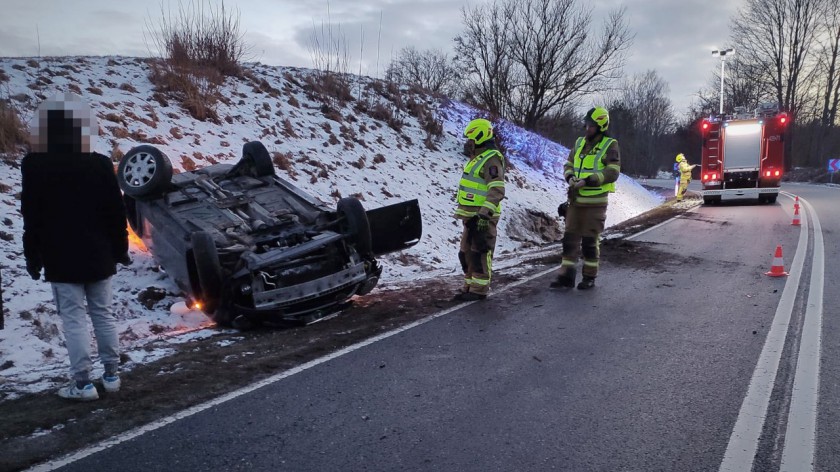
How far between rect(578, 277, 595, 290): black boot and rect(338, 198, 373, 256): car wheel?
8.35ft

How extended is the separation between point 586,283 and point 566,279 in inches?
9.1

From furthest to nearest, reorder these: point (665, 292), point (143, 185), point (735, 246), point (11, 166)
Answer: point (735, 246) → point (11, 166) → point (665, 292) → point (143, 185)

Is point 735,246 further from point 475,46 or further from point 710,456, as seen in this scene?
point 475,46

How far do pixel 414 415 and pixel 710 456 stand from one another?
5.11 feet

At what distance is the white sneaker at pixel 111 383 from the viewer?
3.66 m

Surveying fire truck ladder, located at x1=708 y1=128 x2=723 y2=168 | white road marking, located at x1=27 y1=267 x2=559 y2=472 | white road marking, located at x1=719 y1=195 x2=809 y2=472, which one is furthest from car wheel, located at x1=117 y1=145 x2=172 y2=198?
fire truck ladder, located at x1=708 y1=128 x2=723 y2=168

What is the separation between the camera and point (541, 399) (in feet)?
11.7

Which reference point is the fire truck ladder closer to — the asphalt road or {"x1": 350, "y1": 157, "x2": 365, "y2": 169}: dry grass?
A: {"x1": 350, "y1": 157, "x2": 365, "y2": 169}: dry grass

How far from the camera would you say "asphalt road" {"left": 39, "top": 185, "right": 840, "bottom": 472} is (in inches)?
113

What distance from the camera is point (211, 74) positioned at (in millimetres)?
12445

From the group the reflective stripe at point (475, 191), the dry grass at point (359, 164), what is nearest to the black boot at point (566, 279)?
the reflective stripe at point (475, 191)

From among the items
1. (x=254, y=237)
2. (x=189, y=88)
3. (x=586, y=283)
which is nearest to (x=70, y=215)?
(x=254, y=237)

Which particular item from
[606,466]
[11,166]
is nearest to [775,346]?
[606,466]

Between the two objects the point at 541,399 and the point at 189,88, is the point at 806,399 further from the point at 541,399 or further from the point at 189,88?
the point at 189,88
